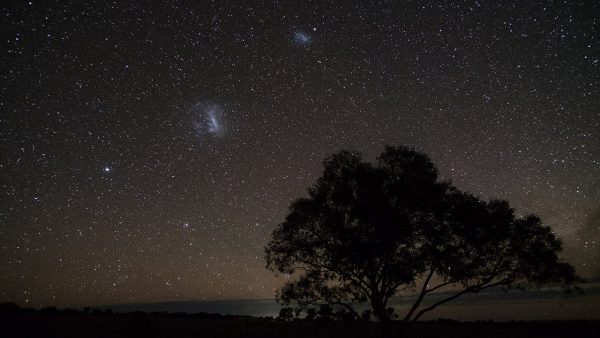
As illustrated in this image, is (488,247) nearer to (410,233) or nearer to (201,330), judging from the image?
(410,233)

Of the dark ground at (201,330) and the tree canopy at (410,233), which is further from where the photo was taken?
the dark ground at (201,330)

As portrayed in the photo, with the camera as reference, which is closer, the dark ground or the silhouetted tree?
the silhouetted tree

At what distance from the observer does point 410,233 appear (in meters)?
18.1

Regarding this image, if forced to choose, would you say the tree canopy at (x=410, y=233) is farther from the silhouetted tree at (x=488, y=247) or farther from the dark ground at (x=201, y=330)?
the dark ground at (x=201, y=330)

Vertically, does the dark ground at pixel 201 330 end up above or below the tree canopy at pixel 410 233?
below

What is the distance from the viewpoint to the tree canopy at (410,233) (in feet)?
57.4

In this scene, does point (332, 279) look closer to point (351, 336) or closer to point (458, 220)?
point (458, 220)

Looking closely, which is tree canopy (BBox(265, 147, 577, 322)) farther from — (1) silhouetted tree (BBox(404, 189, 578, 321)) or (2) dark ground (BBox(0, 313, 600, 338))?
(2) dark ground (BBox(0, 313, 600, 338))

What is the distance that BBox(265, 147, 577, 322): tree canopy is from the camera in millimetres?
17484

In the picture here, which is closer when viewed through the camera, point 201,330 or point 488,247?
point 488,247

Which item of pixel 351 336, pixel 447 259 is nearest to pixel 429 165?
pixel 447 259

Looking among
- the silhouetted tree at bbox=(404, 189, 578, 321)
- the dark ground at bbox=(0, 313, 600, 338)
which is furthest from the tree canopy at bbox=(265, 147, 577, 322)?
the dark ground at bbox=(0, 313, 600, 338)

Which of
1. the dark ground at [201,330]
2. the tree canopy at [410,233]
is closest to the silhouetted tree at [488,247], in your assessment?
the tree canopy at [410,233]

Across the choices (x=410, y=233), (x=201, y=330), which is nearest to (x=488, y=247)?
(x=410, y=233)
